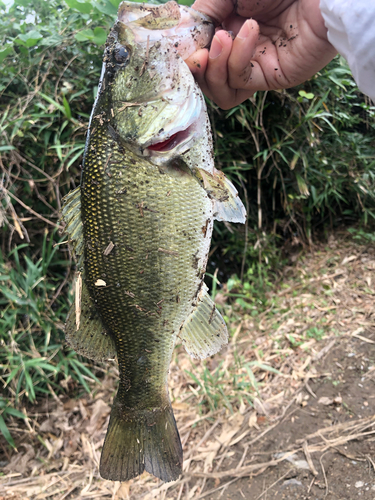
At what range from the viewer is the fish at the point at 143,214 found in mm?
1279

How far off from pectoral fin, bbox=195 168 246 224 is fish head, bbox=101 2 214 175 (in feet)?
0.32

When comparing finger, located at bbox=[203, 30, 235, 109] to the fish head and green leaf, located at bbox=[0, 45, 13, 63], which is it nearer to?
the fish head

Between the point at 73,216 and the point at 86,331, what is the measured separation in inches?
18.9

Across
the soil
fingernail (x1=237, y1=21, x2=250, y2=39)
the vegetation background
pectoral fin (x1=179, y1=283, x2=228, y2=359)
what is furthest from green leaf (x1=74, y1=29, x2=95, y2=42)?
the soil

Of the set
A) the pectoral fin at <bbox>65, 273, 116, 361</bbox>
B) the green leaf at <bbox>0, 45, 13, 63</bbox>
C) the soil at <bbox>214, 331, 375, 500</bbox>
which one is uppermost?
the green leaf at <bbox>0, 45, 13, 63</bbox>

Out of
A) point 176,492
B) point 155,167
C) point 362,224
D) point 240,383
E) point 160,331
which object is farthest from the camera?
point 362,224

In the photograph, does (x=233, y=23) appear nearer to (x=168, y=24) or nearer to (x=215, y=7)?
(x=215, y=7)

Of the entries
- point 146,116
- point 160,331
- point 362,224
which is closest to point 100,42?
point 146,116

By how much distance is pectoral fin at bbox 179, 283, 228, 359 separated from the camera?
4.81ft

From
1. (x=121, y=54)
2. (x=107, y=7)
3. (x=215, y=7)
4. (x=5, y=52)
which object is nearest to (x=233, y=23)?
(x=215, y=7)

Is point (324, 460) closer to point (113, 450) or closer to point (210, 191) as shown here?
point (113, 450)

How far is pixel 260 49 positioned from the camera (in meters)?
1.61

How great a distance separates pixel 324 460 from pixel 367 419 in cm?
40

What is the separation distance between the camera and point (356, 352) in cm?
274
